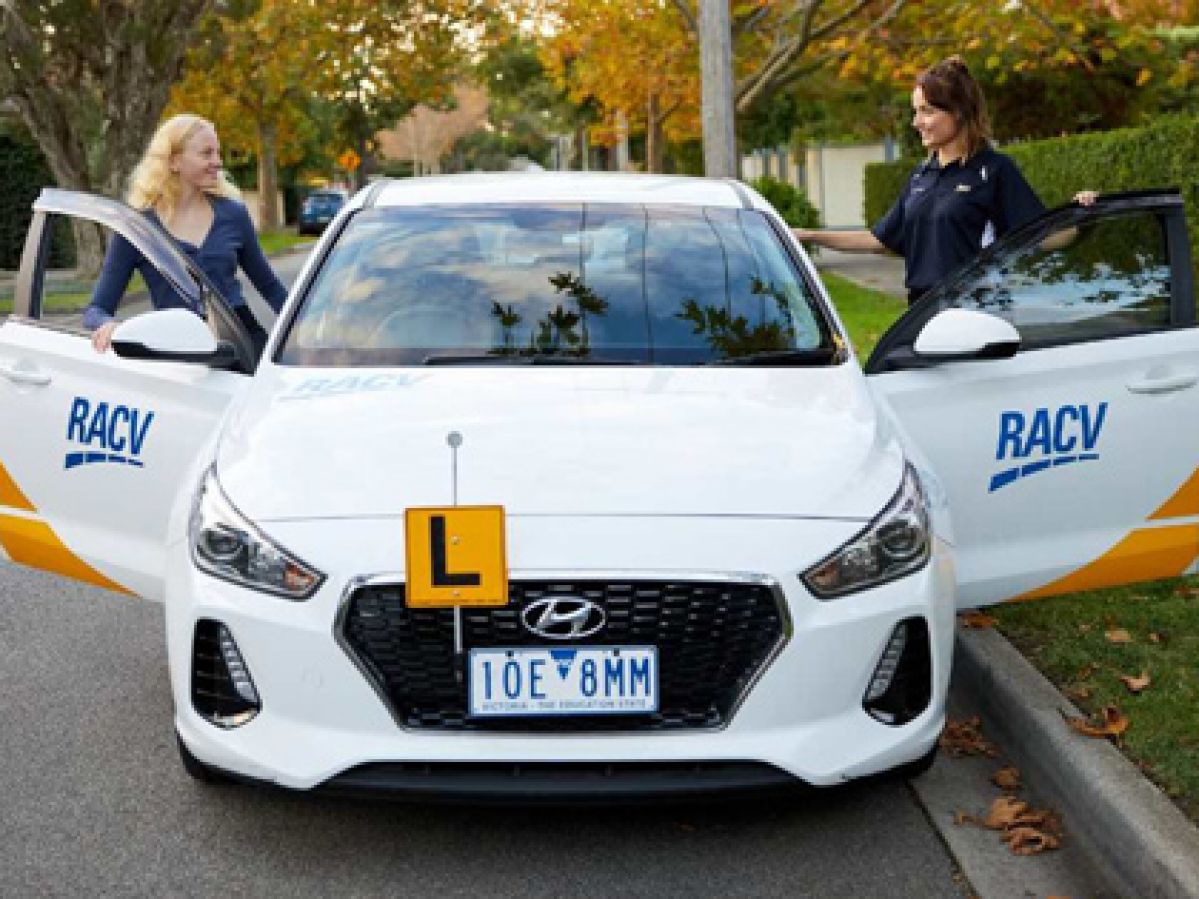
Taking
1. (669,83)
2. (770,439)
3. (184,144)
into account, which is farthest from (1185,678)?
(669,83)

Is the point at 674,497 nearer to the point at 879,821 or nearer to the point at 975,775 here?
the point at 879,821

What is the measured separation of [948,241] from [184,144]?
273cm

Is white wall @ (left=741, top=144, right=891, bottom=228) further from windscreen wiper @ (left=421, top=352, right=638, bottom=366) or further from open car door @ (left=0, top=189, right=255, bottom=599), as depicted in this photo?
windscreen wiper @ (left=421, top=352, right=638, bottom=366)

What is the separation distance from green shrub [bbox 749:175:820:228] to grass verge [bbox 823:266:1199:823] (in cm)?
2129

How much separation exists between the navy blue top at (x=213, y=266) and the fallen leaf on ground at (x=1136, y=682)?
3018mm

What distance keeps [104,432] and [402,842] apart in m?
1.67

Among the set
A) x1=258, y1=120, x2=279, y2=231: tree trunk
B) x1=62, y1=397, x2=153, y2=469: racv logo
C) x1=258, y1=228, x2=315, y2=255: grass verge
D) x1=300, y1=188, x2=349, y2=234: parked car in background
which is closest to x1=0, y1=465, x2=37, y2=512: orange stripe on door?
x1=62, y1=397, x2=153, y2=469: racv logo

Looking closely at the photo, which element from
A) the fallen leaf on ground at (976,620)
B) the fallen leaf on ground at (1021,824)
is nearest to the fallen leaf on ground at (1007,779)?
the fallen leaf on ground at (1021,824)

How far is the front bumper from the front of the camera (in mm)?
3959

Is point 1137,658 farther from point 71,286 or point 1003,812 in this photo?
point 71,286

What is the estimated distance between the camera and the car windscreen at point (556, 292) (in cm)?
498

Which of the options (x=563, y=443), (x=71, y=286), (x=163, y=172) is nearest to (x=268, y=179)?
(x=71, y=286)

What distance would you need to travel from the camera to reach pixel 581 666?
3953 millimetres

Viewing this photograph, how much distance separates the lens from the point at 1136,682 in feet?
17.1
